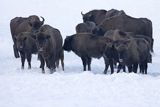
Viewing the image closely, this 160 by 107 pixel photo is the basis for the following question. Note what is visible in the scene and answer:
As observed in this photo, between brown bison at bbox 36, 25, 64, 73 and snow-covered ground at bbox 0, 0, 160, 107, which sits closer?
snow-covered ground at bbox 0, 0, 160, 107

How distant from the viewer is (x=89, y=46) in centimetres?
1883

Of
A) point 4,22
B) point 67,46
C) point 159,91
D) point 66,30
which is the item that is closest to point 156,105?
point 159,91

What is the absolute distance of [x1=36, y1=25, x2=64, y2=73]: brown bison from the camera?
17.8 m

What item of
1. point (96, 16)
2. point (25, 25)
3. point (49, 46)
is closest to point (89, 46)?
point (49, 46)

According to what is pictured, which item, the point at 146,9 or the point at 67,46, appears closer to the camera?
the point at 67,46

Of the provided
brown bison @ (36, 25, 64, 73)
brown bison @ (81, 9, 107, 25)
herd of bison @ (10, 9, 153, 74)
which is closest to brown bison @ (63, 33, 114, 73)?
herd of bison @ (10, 9, 153, 74)

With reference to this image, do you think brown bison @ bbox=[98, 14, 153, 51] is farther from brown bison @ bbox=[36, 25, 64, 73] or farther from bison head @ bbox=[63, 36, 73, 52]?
brown bison @ bbox=[36, 25, 64, 73]

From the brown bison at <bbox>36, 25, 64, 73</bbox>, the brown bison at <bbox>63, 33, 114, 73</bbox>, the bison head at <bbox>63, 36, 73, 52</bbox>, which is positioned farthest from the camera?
the bison head at <bbox>63, 36, 73, 52</bbox>

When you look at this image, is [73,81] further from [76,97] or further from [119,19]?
[119,19]

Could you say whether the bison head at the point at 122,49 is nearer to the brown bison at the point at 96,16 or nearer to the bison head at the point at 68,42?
the bison head at the point at 68,42

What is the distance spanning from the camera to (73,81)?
14.6 metres

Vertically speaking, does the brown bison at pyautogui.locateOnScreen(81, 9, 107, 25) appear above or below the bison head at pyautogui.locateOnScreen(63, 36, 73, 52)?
above

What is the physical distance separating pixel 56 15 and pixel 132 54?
111 ft

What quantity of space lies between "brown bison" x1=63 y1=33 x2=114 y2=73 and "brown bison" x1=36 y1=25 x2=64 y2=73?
0.66m
